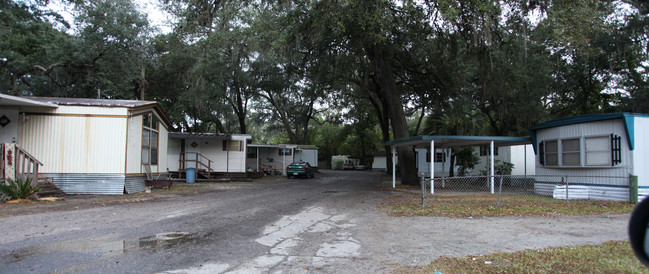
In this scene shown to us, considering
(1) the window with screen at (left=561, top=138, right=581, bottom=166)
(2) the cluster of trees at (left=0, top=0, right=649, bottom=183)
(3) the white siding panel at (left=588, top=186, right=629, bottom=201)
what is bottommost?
(3) the white siding panel at (left=588, top=186, right=629, bottom=201)

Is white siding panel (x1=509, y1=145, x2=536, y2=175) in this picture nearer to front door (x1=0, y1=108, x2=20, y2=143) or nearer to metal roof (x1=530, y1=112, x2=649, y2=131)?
metal roof (x1=530, y1=112, x2=649, y2=131)

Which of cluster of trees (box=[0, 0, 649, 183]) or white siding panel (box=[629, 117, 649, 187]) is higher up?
cluster of trees (box=[0, 0, 649, 183])

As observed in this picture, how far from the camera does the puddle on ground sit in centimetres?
500

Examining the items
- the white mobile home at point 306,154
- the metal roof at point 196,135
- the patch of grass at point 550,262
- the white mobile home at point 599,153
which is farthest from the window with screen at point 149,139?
the white mobile home at point 306,154

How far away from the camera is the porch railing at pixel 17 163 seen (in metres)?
10.2

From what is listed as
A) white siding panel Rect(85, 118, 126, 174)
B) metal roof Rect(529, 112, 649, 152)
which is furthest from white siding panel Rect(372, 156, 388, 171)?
white siding panel Rect(85, 118, 126, 174)

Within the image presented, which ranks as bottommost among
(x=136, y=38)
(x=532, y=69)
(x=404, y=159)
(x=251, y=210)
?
(x=251, y=210)

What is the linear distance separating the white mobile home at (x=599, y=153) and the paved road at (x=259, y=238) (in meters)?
3.52

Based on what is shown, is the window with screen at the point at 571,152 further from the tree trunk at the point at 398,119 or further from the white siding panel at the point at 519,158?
the white siding panel at the point at 519,158

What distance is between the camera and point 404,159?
58.4ft

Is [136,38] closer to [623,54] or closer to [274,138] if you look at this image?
[623,54]

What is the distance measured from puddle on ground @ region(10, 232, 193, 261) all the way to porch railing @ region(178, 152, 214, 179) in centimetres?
1529

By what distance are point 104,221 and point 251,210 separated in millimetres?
3165

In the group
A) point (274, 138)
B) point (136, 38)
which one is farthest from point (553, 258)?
point (274, 138)
